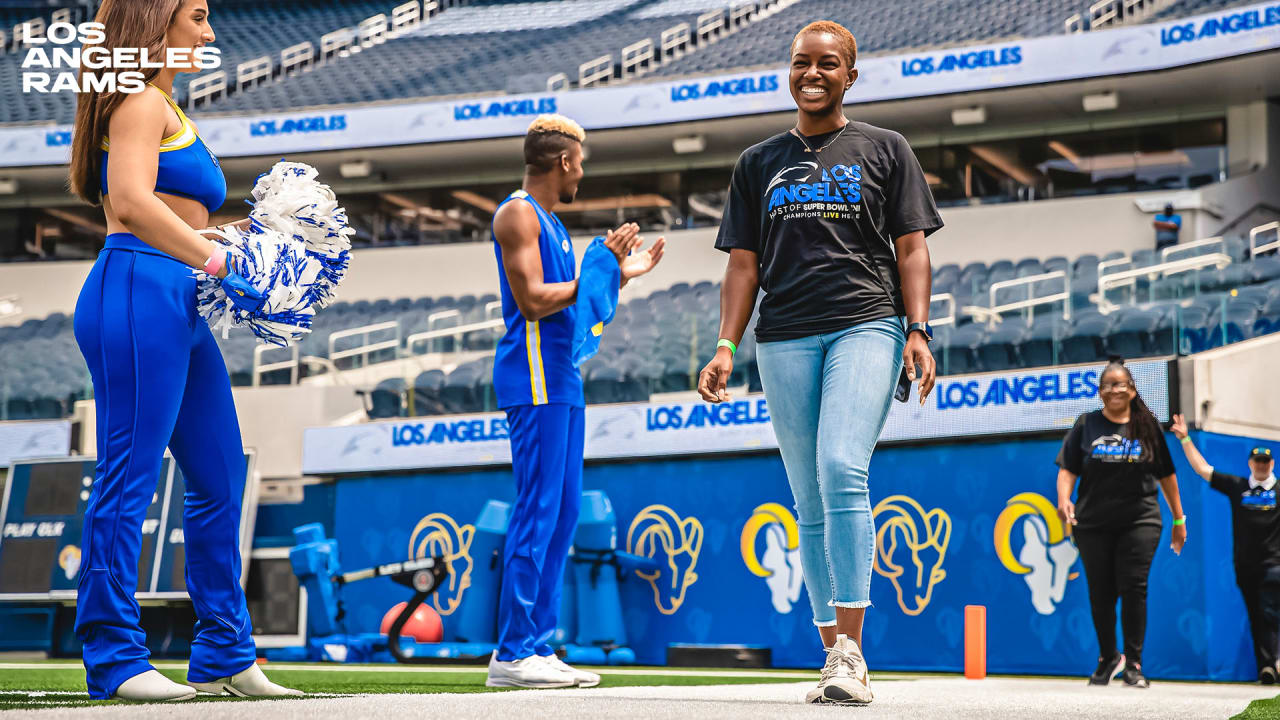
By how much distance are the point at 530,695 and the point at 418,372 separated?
8.78m

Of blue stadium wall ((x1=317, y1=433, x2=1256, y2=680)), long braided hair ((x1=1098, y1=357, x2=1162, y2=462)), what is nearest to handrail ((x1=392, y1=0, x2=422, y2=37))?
blue stadium wall ((x1=317, y1=433, x2=1256, y2=680))

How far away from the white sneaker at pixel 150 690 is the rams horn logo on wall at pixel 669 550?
6943 mm

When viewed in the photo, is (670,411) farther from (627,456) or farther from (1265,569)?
(1265,569)

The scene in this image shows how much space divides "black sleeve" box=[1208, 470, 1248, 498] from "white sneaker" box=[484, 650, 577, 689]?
479cm

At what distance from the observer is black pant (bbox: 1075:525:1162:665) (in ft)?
21.9

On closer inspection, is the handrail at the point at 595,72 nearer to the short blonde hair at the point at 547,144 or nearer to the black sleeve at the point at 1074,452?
the black sleeve at the point at 1074,452

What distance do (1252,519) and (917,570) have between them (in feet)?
7.06

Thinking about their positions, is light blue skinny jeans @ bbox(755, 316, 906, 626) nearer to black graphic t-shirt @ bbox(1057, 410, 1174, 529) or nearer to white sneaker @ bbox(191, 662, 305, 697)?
white sneaker @ bbox(191, 662, 305, 697)

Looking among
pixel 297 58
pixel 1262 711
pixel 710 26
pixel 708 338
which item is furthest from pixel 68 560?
pixel 297 58

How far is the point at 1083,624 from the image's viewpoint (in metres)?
8.30

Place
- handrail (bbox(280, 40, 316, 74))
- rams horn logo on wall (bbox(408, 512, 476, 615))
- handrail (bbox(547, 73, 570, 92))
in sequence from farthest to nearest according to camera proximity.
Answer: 1. handrail (bbox(280, 40, 316, 74))
2. handrail (bbox(547, 73, 570, 92))
3. rams horn logo on wall (bbox(408, 512, 476, 615))

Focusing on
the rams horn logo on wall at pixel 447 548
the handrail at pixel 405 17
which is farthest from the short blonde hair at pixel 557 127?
the handrail at pixel 405 17

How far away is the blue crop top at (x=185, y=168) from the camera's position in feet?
10.9

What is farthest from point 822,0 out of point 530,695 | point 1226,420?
point 530,695
